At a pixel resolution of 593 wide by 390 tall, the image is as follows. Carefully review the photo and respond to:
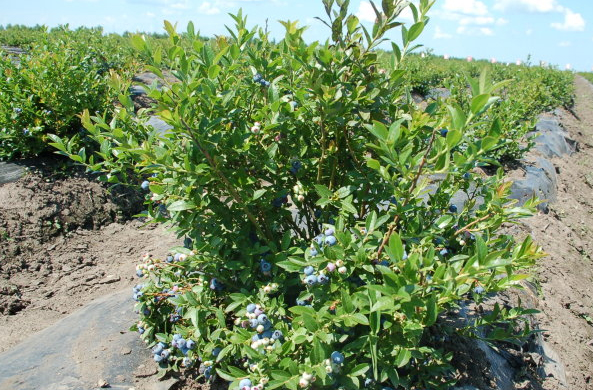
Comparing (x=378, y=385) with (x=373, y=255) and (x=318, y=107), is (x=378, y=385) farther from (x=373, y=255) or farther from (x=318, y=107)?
(x=318, y=107)

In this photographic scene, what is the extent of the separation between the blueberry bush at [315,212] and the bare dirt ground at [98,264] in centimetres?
48

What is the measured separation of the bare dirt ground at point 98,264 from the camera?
2525mm

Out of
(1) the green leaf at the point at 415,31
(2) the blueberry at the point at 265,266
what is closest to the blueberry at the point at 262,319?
(2) the blueberry at the point at 265,266

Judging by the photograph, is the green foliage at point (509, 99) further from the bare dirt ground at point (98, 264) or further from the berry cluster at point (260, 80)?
the bare dirt ground at point (98, 264)

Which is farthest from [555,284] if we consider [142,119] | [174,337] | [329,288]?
[142,119]

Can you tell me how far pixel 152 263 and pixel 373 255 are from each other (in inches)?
39.4

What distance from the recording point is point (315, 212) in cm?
182

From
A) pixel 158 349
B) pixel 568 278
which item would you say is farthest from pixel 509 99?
pixel 158 349

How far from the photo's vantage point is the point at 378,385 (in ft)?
5.03

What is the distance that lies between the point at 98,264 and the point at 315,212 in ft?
7.15

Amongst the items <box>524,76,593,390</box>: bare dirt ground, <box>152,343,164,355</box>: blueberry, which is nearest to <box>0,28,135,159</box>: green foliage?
<box>152,343,164,355</box>: blueberry

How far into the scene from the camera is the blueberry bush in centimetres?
129

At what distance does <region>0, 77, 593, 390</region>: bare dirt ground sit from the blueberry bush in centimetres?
48

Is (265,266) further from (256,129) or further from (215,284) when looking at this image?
(256,129)
